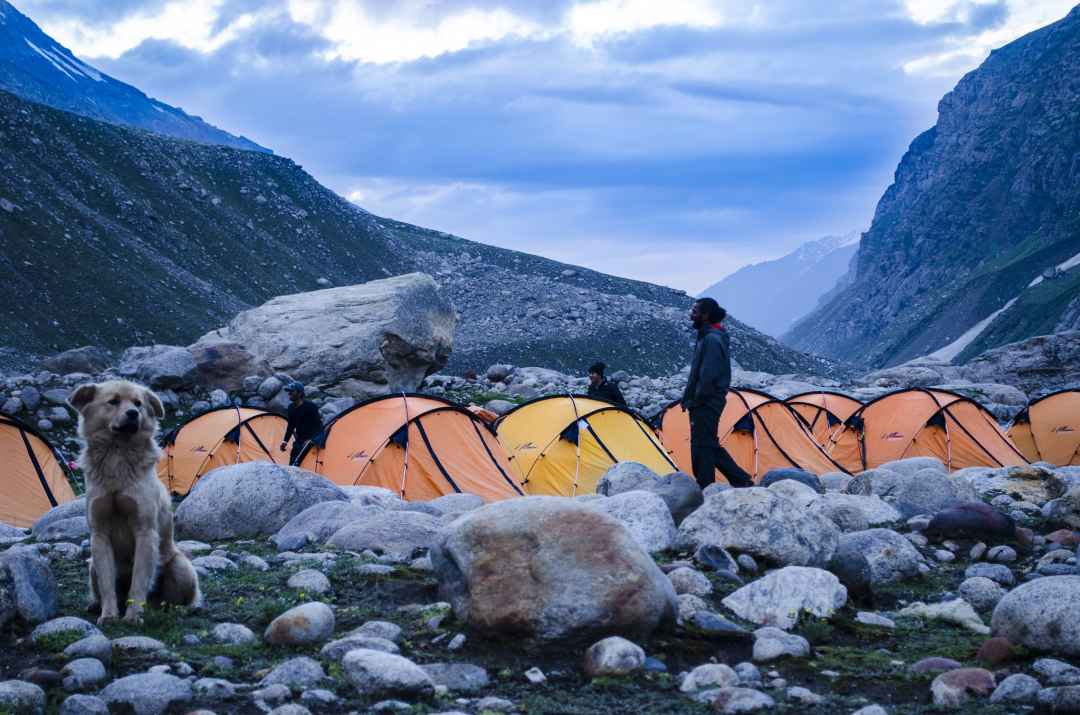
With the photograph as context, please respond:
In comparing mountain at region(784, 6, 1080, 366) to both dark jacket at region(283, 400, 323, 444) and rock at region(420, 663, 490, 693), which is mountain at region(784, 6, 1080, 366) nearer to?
dark jacket at region(283, 400, 323, 444)

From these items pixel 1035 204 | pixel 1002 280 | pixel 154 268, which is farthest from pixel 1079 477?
pixel 1035 204

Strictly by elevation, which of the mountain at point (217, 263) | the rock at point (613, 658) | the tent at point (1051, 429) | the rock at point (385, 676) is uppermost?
the mountain at point (217, 263)

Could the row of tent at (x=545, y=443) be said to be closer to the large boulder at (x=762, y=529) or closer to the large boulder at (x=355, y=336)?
the large boulder at (x=762, y=529)

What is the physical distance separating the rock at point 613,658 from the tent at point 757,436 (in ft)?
40.8


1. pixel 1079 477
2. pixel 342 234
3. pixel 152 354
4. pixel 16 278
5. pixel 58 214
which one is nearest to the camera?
pixel 1079 477

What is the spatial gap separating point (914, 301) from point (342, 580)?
16614 cm

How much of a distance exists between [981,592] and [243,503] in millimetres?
7617

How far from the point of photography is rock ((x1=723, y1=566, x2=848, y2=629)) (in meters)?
7.62

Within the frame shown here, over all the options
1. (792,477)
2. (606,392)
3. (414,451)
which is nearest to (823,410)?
(606,392)

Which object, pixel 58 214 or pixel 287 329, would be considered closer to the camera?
pixel 287 329

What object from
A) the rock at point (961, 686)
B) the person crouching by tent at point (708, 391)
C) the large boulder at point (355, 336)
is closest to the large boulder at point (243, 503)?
the person crouching by tent at point (708, 391)

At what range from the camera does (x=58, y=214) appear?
56.8 metres

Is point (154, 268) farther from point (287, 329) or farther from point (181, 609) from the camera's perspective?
point (181, 609)

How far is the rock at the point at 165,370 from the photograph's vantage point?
25.0 meters
